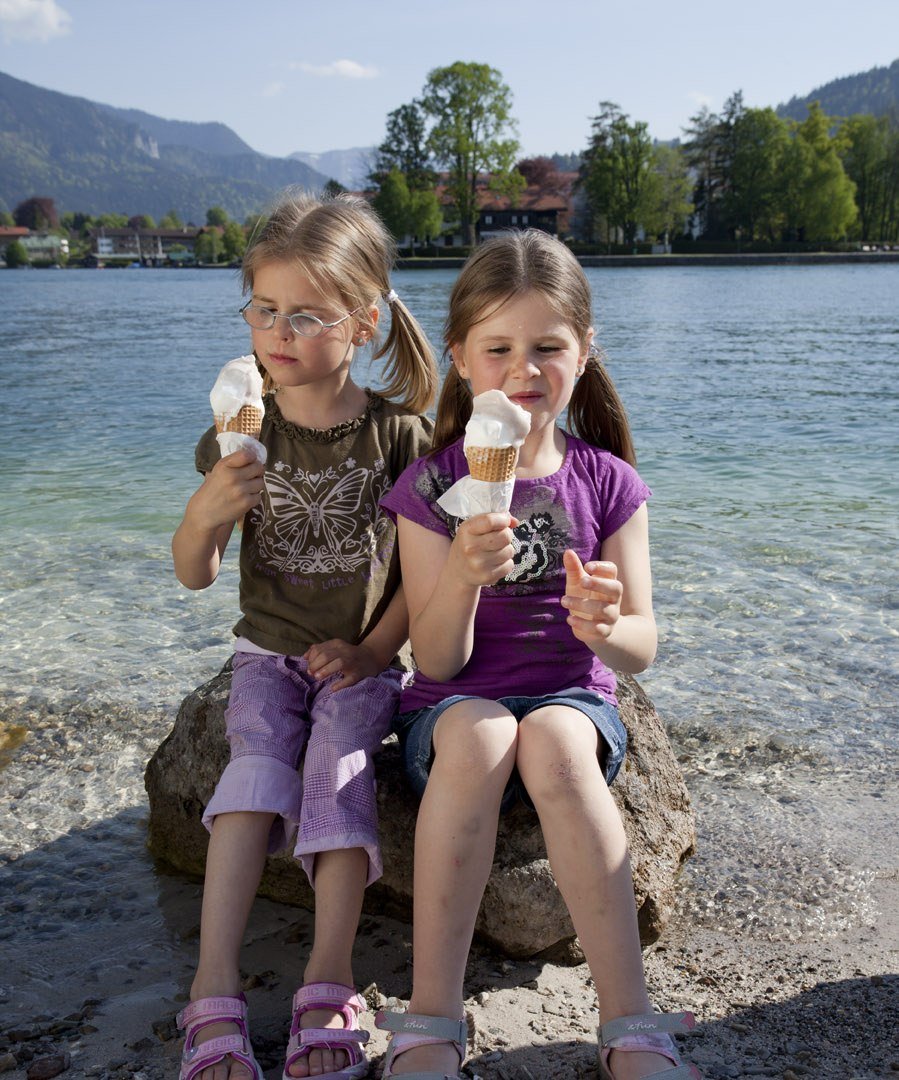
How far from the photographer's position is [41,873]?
3.31 m

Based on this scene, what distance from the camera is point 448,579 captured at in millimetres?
2320

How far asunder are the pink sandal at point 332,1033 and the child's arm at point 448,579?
73cm

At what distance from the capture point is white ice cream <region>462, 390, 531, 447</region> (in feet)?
7.22

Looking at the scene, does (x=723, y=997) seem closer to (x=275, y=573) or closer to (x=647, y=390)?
(x=275, y=573)

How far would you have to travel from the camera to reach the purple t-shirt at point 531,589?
2.57 metres

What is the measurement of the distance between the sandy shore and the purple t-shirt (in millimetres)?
736

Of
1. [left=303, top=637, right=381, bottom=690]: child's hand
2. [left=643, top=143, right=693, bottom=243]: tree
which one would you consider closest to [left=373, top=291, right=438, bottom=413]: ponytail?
[left=303, top=637, right=381, bottom=690]: child's hand

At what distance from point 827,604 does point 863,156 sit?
88683 mm

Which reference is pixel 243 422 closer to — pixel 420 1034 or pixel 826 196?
pixel 420 1034

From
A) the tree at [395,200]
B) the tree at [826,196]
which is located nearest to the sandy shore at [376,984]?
the tree at [395,200]

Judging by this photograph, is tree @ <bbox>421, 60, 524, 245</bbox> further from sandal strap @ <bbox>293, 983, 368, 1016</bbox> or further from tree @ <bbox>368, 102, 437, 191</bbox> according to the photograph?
sandal strap @ <bbox>293, 983, 368, 1016</bbox>

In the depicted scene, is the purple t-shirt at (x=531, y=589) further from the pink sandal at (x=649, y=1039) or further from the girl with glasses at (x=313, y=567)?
the pink sandal at (x=649, y=1039)

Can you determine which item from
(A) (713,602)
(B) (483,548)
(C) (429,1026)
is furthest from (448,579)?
(A) (713,602)

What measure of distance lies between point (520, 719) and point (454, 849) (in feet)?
1.22
